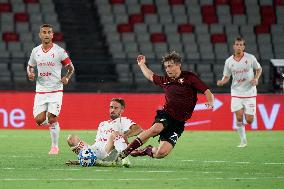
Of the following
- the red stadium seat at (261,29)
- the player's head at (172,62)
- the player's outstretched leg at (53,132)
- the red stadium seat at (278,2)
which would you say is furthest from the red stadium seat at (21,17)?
the player's head at (172,62)

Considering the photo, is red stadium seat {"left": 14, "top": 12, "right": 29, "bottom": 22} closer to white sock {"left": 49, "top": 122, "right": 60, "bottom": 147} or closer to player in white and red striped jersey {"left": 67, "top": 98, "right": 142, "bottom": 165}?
white sock {"left": 49, "top": 122, "right": 60, "bottom": 147}

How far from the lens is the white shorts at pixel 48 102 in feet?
57.9

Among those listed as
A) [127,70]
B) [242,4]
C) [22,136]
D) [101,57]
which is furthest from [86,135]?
[242,4]

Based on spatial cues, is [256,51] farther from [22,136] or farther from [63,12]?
[22,136]

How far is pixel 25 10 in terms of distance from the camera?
3250cm

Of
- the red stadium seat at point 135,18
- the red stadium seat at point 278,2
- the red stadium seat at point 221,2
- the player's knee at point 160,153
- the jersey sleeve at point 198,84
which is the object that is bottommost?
the player's knee at point 160,153

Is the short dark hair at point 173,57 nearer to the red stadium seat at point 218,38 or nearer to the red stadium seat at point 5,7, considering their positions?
the red stadium seat at point 5,7

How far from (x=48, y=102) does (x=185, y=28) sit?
1668cm

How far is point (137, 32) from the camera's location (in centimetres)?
3319

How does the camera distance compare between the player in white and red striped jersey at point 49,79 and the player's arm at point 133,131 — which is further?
the player in white and red striped jersey at point 49,79

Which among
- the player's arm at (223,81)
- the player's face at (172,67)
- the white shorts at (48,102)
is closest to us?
the player's face at (172,67)

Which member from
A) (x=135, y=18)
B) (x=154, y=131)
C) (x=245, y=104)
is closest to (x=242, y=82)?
(x=245, y=104)

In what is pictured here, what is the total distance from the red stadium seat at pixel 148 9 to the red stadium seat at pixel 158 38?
4.52 ft

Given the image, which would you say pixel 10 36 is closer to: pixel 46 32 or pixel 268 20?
pixel 268 20
